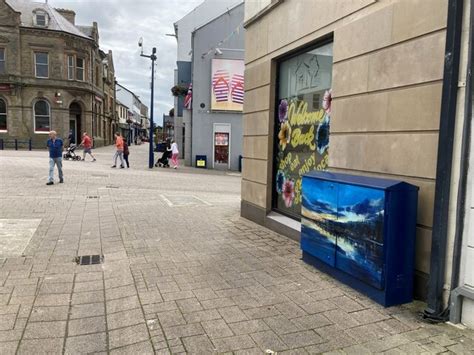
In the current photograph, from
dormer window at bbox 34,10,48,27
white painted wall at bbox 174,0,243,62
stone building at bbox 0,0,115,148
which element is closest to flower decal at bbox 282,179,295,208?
white painted wall at bbox 174,0,243,62

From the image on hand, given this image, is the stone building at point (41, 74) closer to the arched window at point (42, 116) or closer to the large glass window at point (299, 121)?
the arched window at point (42, 116)

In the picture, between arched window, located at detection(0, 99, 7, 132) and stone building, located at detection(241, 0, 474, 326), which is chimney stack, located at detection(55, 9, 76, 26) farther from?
stone building, located at detection(241, 0, 474, 326)

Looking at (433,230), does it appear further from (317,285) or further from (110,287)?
(110,287)

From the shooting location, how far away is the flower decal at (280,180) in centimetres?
721

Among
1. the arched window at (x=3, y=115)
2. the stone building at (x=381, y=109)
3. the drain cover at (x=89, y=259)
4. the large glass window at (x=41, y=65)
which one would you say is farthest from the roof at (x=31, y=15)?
the drain cover at (x=89, y=259)

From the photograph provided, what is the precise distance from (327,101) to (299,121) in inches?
34.7

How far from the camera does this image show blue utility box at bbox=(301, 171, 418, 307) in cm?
379

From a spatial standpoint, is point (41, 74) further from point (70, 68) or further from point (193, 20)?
point (193, 20)

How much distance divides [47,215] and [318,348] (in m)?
6.74

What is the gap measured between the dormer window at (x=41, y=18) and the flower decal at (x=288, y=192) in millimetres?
37921

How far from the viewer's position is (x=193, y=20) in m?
27.1

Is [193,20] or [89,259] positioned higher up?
[193,20]

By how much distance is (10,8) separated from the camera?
116 feet

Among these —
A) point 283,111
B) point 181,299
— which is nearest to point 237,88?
point 283,111
